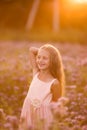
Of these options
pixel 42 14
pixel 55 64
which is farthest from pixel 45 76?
pixel 42 14

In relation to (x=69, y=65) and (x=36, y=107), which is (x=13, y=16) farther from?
(x=36, y=107)

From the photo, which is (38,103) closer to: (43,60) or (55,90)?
(55,90)

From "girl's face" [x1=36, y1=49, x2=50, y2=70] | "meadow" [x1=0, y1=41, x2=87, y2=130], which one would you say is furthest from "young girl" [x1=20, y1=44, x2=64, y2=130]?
"meadow" [x1=0, y1=41, x2=87, y2=130]

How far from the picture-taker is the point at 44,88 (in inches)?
204

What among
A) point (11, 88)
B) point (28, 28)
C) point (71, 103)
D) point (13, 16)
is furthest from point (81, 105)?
point (13, 16)

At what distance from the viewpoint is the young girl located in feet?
16.8

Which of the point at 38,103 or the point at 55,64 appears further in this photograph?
the point at 55,64

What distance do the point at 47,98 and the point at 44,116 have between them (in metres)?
0.17

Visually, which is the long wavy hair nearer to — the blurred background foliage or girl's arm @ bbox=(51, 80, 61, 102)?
girl's arm @ bbox=(51, 80, 61, 102)

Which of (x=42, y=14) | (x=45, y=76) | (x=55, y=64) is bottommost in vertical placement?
(x=45, y=76)

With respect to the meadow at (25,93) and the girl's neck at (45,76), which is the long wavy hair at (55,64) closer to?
the girl's neck at (45,76)

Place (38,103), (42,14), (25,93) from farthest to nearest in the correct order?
1. (42,14)
2. (25,93)
3. (38,103)

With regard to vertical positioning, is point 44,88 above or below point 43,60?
below

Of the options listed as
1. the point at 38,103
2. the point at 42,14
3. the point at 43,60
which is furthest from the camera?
the point at 42,14
